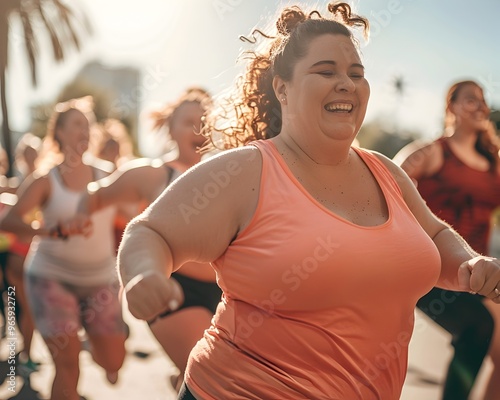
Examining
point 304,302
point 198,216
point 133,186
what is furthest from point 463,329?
point 198,216

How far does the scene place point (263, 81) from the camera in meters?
2.54

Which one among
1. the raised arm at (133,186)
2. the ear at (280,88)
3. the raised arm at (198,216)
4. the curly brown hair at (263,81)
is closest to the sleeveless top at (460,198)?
the raised arm at (133,186)

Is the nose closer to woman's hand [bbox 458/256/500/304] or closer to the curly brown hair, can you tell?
the curly brown hair

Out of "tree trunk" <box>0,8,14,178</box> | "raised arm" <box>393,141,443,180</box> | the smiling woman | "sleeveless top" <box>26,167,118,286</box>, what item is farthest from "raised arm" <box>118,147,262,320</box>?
"tree trunk" <box>0,8,14,178</box>

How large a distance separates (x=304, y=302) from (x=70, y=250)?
3.17 meters

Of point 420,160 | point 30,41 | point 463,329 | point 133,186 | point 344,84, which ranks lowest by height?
point 30,41

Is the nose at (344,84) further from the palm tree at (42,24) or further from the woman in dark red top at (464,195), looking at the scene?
the palm tree at (42,24)

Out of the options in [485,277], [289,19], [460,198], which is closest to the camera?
[485,277]

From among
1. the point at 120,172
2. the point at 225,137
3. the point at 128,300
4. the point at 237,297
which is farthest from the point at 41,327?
the point at 128,300

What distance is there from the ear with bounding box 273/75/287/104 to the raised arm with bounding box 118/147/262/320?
28 cm

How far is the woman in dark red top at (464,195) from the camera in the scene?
386 centimetres

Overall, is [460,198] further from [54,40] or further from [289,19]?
[54,40]

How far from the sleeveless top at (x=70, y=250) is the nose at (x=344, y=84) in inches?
112

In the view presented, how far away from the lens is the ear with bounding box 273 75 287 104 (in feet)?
7.50
